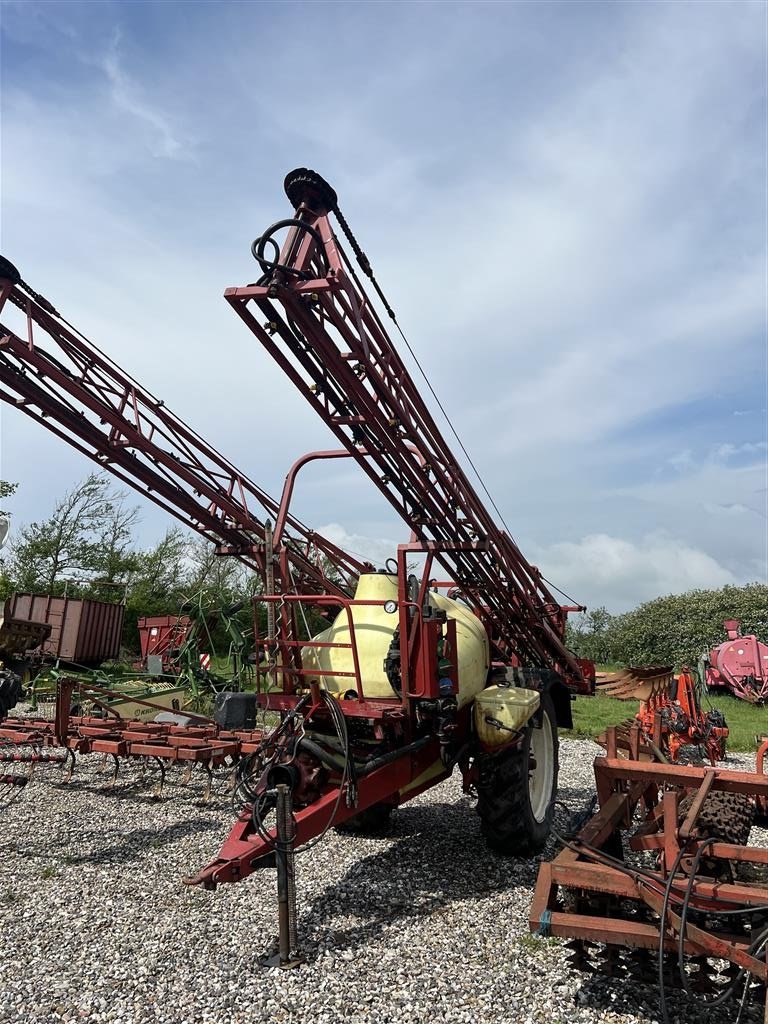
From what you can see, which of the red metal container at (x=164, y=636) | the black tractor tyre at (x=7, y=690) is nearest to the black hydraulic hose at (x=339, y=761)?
the black tractor tyre at (x=7, y=690)

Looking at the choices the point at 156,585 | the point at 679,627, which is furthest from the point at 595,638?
the point at 156,585

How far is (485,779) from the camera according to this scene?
551cm

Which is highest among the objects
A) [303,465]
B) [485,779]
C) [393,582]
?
[303,465]

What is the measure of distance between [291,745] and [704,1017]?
2630 mm

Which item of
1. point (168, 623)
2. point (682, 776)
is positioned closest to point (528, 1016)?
point (682, 776)

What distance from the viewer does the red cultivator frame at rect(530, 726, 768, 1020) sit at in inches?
117

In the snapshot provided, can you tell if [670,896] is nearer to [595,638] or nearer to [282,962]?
[282,962]

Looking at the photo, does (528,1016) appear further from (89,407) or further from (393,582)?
(89,407)

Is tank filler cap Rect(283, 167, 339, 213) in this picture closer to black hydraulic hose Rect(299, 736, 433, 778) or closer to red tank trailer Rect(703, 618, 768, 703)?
black hydraulic hose Rect(299, 736, 433, 778)

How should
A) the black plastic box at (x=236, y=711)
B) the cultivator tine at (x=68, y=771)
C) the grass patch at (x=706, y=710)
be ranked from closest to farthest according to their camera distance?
1. the cultivator tine at (x=68, y=771)
2. the black plastic box at (x=236, y=711)
3. the grass patch at (x=706, y=710)

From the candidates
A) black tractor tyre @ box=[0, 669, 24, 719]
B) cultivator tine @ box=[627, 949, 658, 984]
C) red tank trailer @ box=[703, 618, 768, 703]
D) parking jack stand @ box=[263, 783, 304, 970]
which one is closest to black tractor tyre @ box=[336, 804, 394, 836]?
parking jack stand @ box=[263, 783, 304, 970]

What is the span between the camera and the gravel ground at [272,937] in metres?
3.44

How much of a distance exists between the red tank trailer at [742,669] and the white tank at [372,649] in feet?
46.3

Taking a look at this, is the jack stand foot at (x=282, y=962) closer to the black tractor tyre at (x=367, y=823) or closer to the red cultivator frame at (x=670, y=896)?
the red cultivator frame at (x=670, y=896)
